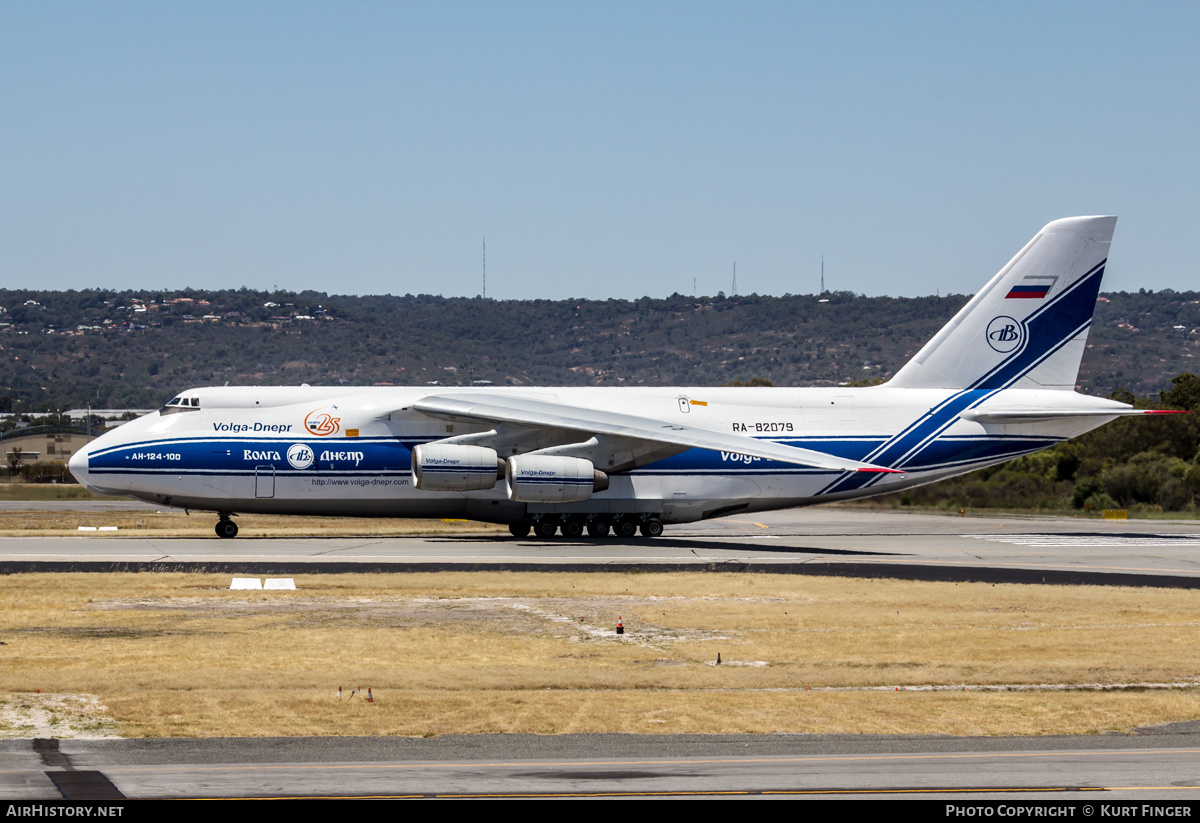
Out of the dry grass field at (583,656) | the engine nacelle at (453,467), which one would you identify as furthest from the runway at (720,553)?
the dry grass field at (583,656)

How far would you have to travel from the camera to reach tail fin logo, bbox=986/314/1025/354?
37562 mm

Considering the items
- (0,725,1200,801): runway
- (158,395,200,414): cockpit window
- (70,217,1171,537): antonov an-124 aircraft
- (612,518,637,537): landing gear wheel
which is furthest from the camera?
(612,518,637,537): landing gear wheel

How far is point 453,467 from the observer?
32531 mm

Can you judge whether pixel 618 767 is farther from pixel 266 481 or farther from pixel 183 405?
pixel 183 405

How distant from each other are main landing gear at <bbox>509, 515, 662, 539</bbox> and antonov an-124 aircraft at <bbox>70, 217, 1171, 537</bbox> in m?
0.04

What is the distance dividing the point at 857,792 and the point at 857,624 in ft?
35.4

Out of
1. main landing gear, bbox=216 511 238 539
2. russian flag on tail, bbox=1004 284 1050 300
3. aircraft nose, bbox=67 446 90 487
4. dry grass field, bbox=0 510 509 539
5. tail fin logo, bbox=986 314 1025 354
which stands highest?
russian flag on tail, bbox=1004 284 1050 300

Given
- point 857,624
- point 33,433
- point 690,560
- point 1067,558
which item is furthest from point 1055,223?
point 33,433

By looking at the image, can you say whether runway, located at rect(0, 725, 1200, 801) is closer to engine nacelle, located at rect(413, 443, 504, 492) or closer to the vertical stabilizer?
engine nacelle, located at rect(413, 443, 504, 492)

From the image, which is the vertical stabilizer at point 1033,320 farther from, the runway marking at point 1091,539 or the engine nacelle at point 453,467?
the engine nacelle at point 453,467

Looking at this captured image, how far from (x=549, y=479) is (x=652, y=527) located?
462 cm

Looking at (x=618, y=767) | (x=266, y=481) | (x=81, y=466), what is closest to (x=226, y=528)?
(x=266, y=481)

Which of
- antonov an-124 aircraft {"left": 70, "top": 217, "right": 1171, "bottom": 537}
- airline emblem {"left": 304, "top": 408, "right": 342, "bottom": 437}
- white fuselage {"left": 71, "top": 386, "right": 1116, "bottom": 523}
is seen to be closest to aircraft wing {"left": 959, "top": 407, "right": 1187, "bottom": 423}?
antonov an-124 aircraft {"left": 70, "top": 217, "right": 1171, "bottom": 537}
